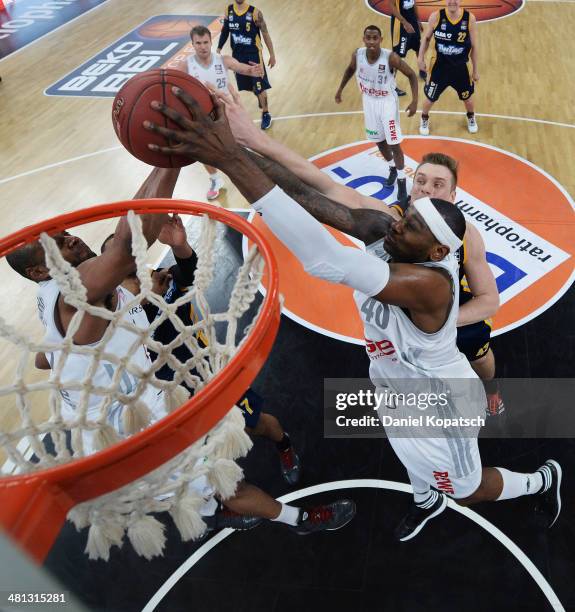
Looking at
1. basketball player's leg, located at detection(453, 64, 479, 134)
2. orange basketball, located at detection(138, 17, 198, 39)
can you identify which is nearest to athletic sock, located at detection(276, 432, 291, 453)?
basketball player's leg, located at detection(453, 64, 479, 134)

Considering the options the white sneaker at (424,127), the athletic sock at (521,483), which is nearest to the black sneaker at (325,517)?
the athletic sock at (521,483)

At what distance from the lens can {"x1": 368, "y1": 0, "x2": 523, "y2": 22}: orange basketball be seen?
10.4 meters

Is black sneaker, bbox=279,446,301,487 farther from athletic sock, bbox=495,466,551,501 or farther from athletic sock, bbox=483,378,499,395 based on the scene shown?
athletic sock, bbox=483,378,499,395

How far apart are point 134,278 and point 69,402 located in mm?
761

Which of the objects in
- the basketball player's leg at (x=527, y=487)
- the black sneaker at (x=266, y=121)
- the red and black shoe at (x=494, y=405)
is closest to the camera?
the basketball player's leg at (x=527, y=487)

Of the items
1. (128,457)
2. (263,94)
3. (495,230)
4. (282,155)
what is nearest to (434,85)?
(263,94)

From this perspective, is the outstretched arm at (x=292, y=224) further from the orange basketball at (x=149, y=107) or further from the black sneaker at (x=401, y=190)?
the black sneaker at (x=401, y=190)

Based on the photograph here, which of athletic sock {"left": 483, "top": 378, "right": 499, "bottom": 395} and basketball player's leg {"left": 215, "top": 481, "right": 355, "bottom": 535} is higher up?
basketball player's leg {"left": 215, "top": 481, "right": 355, "bottom": 535}

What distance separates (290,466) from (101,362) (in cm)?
142

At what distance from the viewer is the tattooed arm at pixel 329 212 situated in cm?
231

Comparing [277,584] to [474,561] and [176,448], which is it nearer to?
[474,561]

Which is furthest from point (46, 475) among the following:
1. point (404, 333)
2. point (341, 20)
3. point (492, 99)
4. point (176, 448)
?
point (341, 20)

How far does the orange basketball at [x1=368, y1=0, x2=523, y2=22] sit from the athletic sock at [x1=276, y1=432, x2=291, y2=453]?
9.58 metres

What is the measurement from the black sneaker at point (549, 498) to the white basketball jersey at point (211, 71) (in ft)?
15.8
